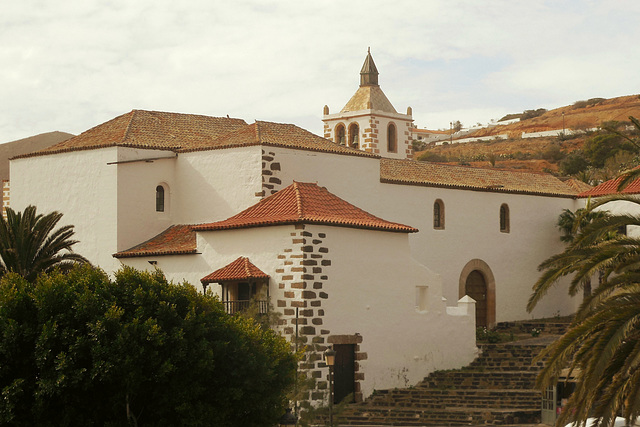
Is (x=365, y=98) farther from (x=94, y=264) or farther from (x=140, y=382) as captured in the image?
(x=140, y=382)

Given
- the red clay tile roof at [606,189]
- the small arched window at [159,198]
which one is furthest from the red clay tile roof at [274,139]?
the red clay tile roof at [606,189]

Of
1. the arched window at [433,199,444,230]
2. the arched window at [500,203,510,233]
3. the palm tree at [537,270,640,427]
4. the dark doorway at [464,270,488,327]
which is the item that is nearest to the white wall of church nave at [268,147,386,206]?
the arched window at [433,199,444,230]

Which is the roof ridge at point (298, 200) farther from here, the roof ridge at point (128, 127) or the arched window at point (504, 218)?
the arched window at point (504, 218)

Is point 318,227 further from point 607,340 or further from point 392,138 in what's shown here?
point 392,138

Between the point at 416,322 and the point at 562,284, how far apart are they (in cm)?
1181

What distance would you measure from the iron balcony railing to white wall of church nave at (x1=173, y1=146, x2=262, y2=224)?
4253 mm

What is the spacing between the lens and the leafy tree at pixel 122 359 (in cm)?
1825

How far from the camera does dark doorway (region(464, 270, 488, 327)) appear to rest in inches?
1547

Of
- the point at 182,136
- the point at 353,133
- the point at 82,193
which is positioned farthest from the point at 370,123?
the point at 82,193

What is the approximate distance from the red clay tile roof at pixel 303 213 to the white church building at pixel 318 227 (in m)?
0.06

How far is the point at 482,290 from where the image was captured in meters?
39.7

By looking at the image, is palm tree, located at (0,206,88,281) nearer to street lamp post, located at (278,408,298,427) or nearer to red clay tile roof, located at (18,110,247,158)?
red clay tile roof, located at (18,110,247,158)

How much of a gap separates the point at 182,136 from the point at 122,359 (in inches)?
727

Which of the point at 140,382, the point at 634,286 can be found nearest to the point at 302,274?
the point at 140,382
